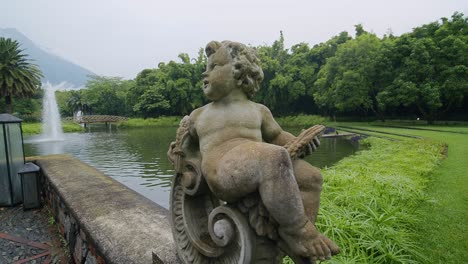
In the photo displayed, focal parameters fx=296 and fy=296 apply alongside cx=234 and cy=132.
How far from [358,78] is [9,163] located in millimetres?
21601

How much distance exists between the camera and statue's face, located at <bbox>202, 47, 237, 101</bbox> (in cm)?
162

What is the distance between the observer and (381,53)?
20953 millimetres

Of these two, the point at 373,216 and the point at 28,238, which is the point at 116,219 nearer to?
the point at 28,238

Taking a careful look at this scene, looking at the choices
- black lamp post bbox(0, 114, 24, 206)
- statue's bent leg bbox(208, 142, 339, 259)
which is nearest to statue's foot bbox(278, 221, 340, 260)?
statue's bent leg bbox(208, 142, 339, 259)

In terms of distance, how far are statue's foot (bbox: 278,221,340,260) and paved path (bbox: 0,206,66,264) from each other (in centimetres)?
304

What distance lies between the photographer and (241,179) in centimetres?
131

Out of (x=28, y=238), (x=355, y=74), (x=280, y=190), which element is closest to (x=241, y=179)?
(x=280, y=190)

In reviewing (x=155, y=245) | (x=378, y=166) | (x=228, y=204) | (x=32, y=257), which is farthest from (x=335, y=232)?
(x=378, y=166)

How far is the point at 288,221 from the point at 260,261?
0.28 metres

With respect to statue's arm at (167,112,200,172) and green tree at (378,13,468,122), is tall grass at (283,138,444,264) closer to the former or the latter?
→ statue's arm at (167,112,200,172)

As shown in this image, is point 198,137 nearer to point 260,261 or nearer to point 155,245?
point 260,261

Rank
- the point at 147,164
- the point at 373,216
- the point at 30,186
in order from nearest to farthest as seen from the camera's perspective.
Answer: the point at 373,216, the point at 30,186, the point at 147,164

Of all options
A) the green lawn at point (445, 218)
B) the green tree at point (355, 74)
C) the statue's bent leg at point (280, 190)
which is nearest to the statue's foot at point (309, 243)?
the statue's bent leg at point (280, 190)

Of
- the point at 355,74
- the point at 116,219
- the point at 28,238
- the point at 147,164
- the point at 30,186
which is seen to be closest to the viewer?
the point at 116,219
